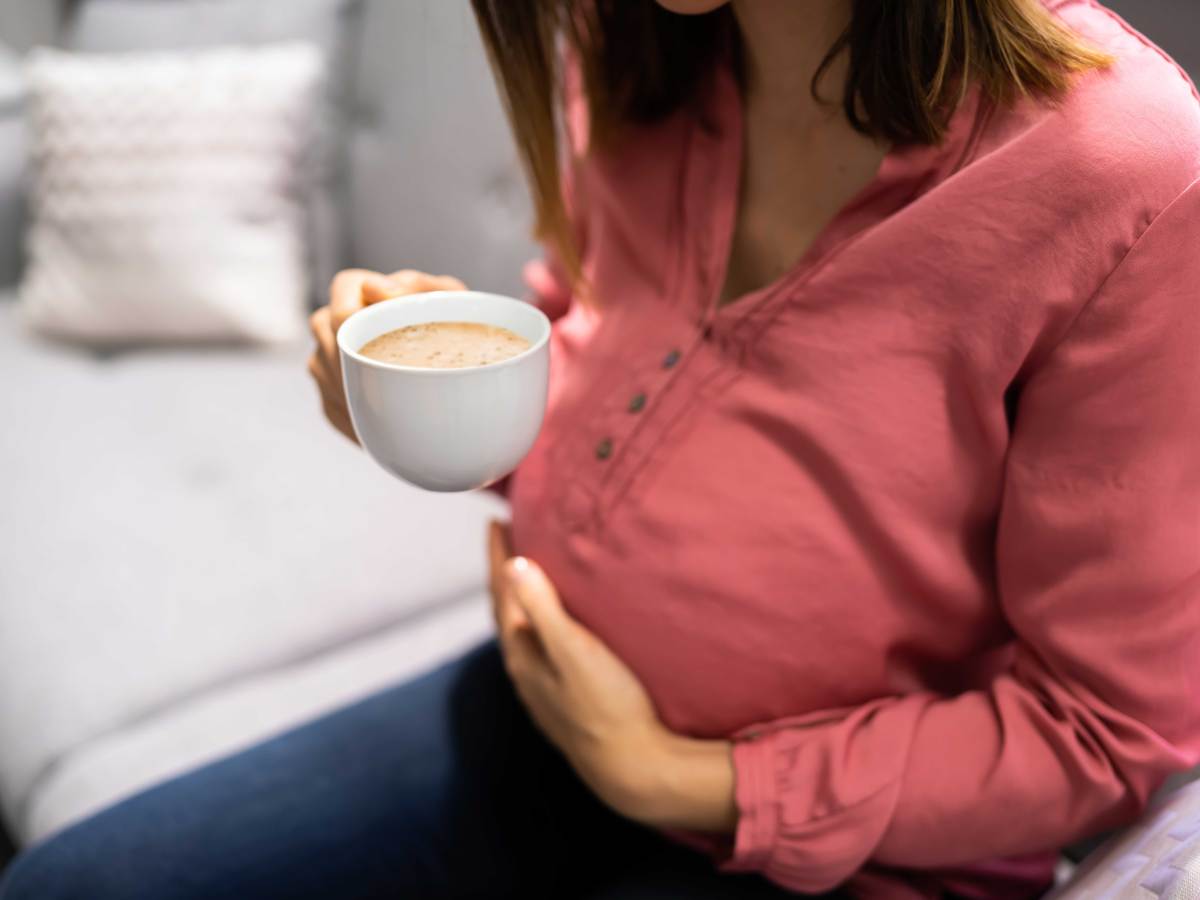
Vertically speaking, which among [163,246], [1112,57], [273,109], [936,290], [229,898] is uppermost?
[1112,57]

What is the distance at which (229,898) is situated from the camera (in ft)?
2.45

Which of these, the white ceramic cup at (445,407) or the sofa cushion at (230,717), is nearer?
the white ceramic cup at (445,407)

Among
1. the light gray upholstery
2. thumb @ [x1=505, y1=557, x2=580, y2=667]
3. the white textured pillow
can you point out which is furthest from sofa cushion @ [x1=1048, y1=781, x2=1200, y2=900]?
the white textured pillow

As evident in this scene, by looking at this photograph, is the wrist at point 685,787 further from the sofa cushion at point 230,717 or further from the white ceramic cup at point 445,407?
the sofa cushion at point 230,717

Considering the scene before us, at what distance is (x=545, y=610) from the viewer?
0.68 metres

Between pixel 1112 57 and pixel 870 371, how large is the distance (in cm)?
19

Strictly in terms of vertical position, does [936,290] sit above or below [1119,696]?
above

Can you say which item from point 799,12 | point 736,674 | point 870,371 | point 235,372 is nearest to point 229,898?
point 736,674

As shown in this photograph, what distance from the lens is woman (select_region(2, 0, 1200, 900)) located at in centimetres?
51

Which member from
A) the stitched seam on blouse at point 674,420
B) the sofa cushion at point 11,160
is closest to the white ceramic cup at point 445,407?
the stitched seam on blouse at point 674,420

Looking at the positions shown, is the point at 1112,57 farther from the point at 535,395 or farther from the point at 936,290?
the point at 535,395

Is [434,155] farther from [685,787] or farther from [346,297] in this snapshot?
[685,787]

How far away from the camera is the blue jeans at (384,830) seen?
755mm

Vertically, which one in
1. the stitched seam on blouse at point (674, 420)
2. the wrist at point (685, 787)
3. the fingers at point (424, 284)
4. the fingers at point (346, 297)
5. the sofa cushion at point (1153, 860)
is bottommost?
the wrist at point (685, 787)
